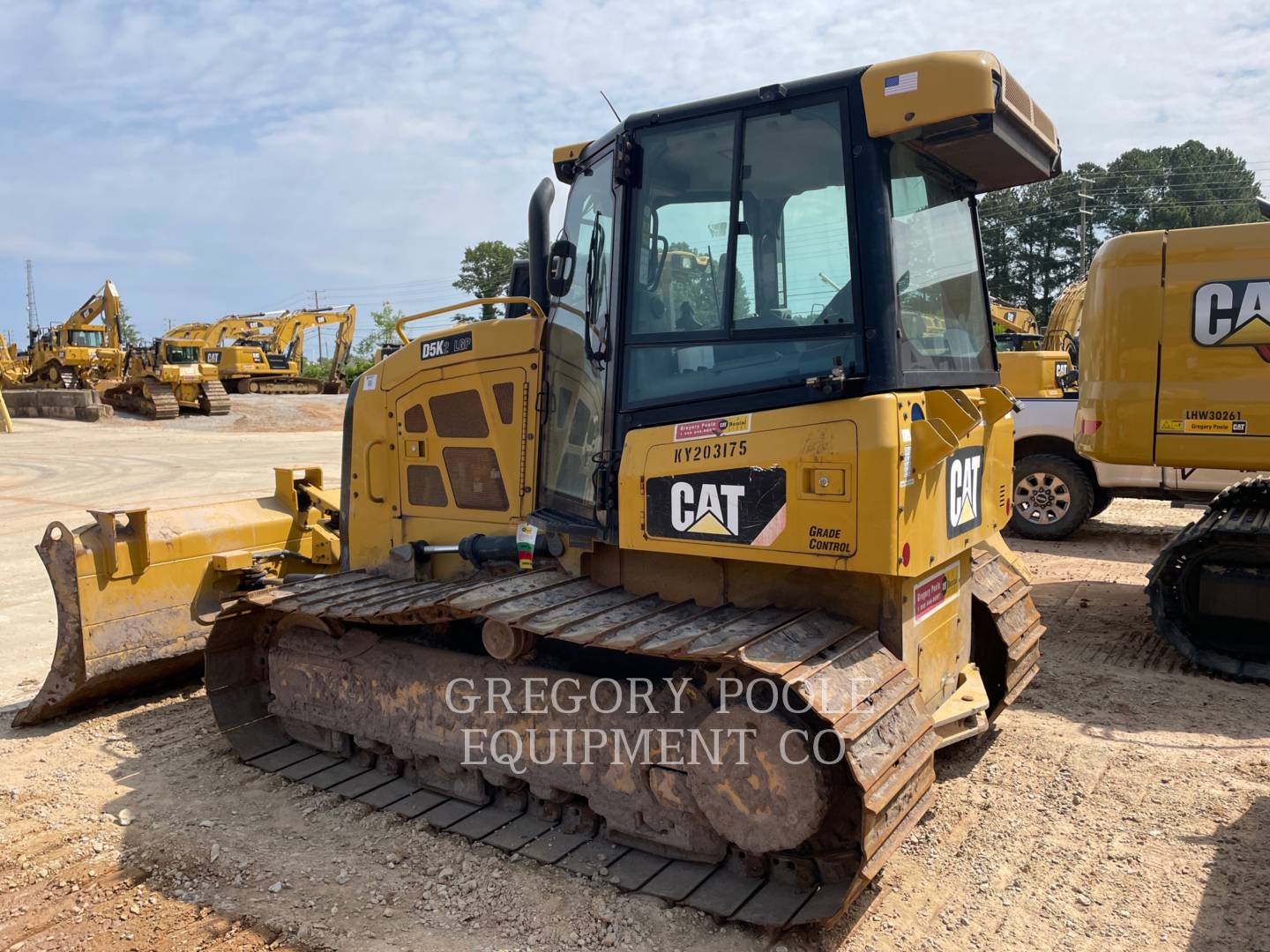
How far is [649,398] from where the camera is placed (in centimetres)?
367

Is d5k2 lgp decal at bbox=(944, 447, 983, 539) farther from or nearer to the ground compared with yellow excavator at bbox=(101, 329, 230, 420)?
nearer to the ground

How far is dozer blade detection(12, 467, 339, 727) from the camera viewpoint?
200 inches

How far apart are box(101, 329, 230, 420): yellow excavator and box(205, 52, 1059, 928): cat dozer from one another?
2695cm

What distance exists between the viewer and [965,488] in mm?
3887

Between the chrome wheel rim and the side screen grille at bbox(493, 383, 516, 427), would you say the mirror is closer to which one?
the side screen grille at bbox(493, 383, 516, 427)

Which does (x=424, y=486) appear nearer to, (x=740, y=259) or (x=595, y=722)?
(x=595, y=722)

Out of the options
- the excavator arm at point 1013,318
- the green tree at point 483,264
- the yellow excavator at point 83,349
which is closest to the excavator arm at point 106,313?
the yellow excavator at point 83,349

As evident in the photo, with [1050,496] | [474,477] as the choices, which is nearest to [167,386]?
[1050,496]

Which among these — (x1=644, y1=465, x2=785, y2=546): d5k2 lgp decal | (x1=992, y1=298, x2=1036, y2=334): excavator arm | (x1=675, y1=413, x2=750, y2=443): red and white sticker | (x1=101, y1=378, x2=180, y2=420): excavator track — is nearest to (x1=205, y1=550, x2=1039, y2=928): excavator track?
(x1=644, y1=465, x2=785, y2=546): d5k2 lgp decal

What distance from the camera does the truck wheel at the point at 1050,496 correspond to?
1027 centimetres

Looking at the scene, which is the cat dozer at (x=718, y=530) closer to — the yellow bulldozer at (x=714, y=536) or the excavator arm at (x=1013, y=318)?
the yellow bulldozer at (x=714, y=536)

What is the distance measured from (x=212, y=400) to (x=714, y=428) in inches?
1156

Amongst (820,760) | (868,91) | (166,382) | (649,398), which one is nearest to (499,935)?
(820,760)

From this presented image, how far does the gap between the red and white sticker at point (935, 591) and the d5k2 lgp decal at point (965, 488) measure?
0.23 meters
